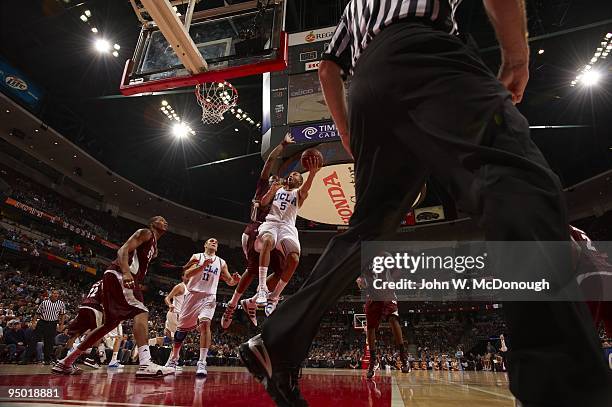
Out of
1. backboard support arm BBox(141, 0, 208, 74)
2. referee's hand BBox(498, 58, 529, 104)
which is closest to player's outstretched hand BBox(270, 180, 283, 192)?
backboard support arm BBox(141, 0, 208, 74)

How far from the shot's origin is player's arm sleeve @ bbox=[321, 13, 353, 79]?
1634mm

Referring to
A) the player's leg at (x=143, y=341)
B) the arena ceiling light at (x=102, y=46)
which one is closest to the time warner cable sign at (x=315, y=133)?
the player's leg at (x=143, y=341)

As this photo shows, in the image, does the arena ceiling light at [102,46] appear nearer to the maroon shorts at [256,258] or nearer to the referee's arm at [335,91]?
the maroon shorts at [256,258]

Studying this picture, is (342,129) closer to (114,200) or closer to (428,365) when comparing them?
(428,365)

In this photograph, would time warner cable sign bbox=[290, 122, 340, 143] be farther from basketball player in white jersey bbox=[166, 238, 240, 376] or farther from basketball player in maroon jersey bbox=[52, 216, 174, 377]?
basketball player in maroon jersey bbox=[52, 216, 174, 377]

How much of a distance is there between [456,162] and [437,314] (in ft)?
116

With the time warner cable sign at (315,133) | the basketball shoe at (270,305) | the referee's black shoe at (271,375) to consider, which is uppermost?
the time warner cable sign at (315,133)

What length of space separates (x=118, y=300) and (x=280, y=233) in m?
2.27

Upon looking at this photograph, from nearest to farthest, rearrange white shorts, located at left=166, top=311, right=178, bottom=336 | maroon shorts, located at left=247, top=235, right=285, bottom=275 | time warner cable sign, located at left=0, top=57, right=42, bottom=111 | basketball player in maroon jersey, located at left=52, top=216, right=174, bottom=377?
basketball player in maroon jersey, located at left=52, top=216, right=174, bottom=377, maroon shorts, located at left=247, top=235, right=285, bottom=275, white shorts, located at left=166, top=311, right=178, bottom=336, time warner cable sign, located at left=0, top=57, right=42, bottom=111

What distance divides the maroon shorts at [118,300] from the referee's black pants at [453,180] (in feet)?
13.2

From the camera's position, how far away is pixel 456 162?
102 centimetres

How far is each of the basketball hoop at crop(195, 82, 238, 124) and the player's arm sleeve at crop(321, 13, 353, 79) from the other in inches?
241

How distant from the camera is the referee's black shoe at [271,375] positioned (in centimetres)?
141

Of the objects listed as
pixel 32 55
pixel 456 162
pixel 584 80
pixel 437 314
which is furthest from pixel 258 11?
pixel 437 314
